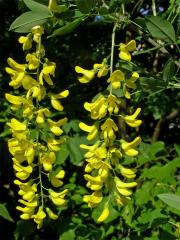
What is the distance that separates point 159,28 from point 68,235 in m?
1.09

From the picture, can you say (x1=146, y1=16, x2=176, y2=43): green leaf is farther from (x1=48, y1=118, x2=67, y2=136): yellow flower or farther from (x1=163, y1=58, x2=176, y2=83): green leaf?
(x1=48, y1=118, x2=67, y2=136): yellow flower

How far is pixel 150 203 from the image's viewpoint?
183cm

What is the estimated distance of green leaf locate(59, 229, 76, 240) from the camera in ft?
6.12

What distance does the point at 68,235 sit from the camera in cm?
188

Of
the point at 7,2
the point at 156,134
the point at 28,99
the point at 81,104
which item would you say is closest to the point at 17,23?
the point at 28,99

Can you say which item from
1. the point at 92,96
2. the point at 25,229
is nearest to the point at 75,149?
the point at 25,229

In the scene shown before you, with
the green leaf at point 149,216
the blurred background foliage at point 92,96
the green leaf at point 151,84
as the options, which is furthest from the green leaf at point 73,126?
the green leaf at point 151,84

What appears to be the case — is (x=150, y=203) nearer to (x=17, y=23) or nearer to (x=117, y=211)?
(x=117, y=211)

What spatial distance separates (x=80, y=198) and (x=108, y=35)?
3.16 ft

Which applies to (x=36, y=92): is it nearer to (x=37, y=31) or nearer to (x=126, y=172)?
(x=37, y=31)

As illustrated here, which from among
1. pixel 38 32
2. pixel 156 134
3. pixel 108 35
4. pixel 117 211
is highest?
pixel 38 32

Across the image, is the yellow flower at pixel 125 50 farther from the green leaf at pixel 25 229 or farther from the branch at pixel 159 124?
the branch at pixel 159 124

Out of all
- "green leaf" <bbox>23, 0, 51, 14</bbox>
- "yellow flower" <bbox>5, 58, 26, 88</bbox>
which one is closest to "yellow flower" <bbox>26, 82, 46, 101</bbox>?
"yellow flower" <bbox>5, 58, 26, 88</bbox>

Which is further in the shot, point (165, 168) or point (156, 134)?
point (156, 134)
